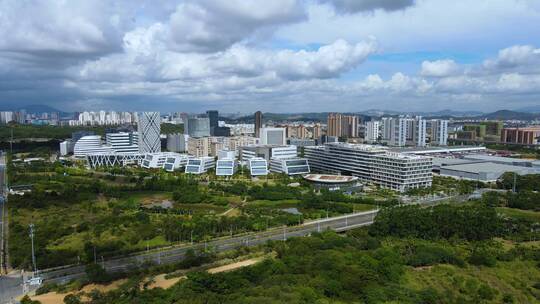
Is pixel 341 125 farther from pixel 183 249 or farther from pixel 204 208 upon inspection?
pixel 183 249

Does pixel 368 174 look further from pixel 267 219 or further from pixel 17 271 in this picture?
pixel 17 271

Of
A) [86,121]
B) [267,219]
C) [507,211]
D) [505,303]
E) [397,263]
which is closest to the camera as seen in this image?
[505,303]

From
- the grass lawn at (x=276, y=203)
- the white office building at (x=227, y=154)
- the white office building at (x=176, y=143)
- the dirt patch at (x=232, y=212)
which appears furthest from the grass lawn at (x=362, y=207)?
the white office building at (x=176, y=143)

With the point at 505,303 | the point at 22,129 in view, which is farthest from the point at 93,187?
the point at 22,129

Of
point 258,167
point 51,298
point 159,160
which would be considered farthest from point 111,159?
point 51,298

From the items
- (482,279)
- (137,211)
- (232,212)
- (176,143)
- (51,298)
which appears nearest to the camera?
(51,298)

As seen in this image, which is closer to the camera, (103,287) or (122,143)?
(103,287)
